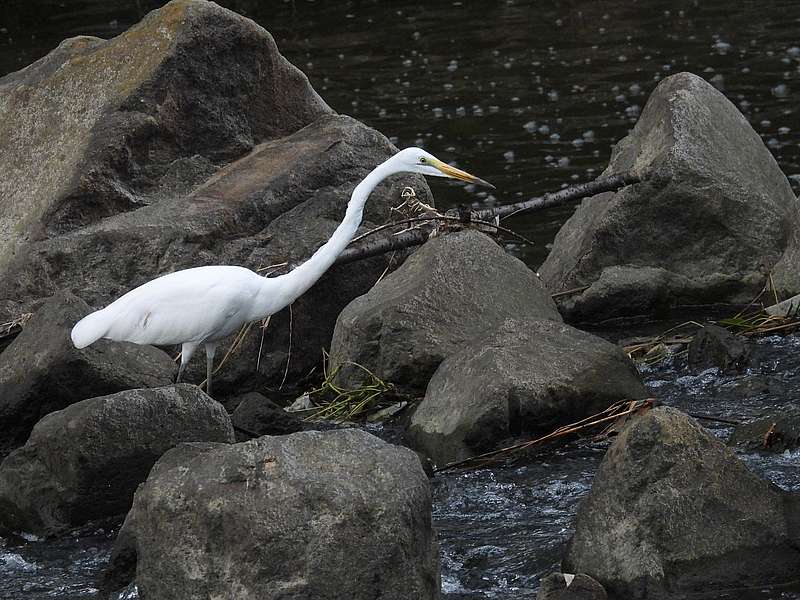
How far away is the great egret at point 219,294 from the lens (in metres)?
6.92

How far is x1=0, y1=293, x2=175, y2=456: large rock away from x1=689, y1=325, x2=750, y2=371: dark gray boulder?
2.80m

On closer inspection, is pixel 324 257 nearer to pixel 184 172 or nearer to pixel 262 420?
pixel 262 420

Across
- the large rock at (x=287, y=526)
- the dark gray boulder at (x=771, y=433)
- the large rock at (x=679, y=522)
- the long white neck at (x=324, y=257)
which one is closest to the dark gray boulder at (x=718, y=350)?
the dark gray boulder at (x=771, y=433)

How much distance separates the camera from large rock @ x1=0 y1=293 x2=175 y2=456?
265 inches

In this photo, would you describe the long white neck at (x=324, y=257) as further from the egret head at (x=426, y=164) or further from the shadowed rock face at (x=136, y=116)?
the shadowed rock face at (x=136, y=116)

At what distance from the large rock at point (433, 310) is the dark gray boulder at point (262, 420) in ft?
2.22

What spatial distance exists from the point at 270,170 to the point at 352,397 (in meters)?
1.98

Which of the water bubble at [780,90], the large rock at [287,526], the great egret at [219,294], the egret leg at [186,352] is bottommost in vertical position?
the water bubble at [780,90]

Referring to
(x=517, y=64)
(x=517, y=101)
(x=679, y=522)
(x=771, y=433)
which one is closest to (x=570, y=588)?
(x=679, y=522)

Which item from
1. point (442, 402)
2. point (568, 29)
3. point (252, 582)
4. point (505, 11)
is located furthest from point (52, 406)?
point (505, 11)

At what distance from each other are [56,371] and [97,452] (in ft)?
3.86

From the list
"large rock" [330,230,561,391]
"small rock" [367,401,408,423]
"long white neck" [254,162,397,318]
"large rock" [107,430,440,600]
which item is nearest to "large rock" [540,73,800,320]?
"large rock" [330,230,561,391]

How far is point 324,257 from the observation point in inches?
278

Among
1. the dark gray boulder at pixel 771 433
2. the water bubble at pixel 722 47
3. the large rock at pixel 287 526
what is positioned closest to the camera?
the large rock at pixel 287 526
